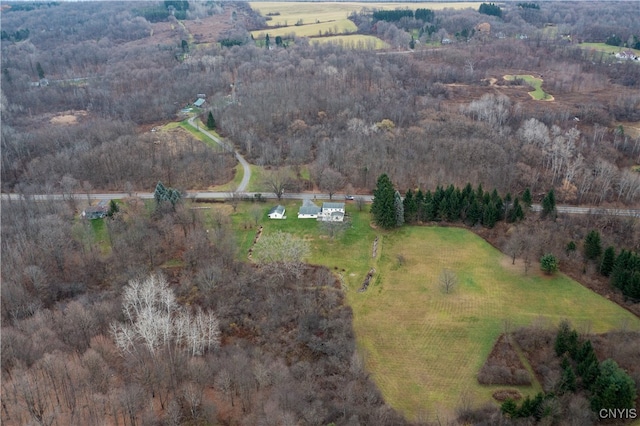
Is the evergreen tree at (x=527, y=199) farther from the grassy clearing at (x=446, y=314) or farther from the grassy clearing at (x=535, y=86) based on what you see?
the grassy clearing at (x=535, y=86)

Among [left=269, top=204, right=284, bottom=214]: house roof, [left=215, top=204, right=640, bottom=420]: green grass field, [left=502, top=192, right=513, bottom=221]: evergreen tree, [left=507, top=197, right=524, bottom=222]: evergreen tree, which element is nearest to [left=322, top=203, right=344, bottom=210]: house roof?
[left=215, top=204, right=640, bottom=420]: green grass field

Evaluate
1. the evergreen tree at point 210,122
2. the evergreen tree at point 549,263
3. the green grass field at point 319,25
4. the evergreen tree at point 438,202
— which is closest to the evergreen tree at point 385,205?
the evergreen tree at point 438,202

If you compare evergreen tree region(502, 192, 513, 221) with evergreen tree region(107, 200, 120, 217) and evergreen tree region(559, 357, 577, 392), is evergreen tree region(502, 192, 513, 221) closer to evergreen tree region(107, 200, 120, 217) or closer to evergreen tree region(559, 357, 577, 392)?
evergreen tree region(559, 357, 577, 392)

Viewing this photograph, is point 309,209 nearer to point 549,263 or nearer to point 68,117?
point 549,263

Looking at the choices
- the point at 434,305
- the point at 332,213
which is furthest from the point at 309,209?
the point at 434,305

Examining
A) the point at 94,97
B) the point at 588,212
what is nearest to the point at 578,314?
the point at 588,212

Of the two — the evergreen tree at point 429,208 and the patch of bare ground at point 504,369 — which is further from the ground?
the evergreen tree at point 429,208
